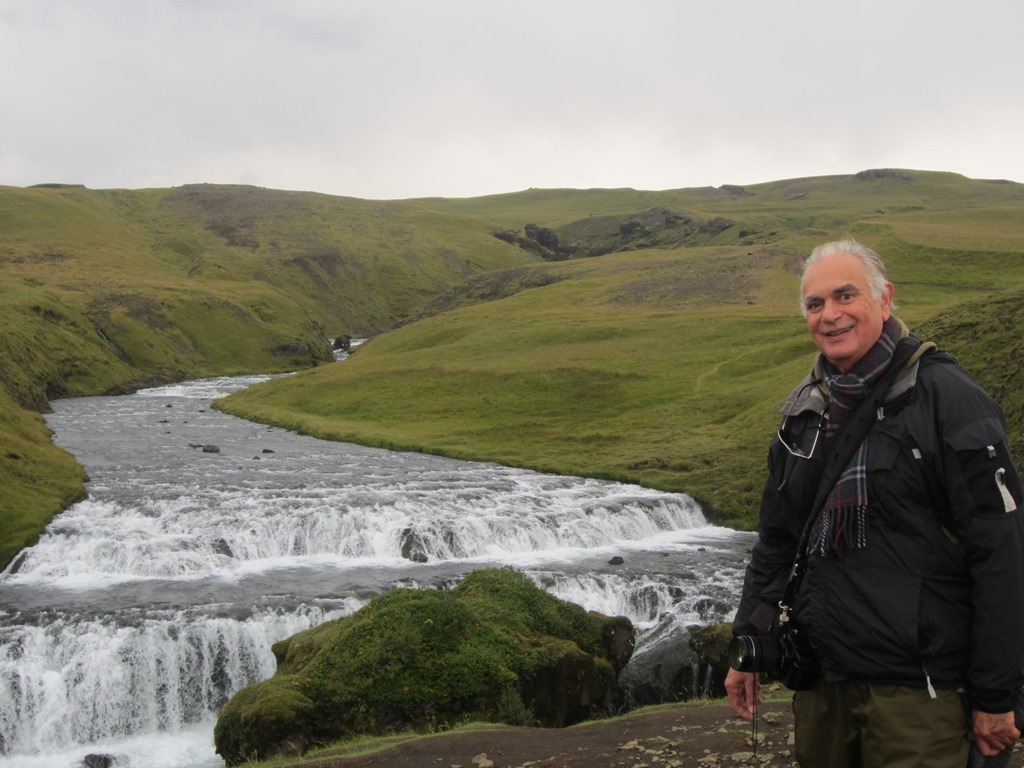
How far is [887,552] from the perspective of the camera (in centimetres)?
591

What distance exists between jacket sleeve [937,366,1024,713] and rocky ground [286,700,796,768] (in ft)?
25.3

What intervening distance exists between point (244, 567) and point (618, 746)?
71.0 ft

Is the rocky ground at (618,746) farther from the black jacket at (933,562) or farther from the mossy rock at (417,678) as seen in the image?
the black jacket at (933,562)

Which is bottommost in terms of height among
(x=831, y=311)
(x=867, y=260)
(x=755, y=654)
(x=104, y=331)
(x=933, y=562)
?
(x=755, y=654)

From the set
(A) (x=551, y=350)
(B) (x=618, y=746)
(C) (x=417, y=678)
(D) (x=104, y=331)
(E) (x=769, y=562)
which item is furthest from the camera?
(D) (x=104, y=331)

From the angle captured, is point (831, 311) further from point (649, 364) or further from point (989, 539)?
point (649, 364)

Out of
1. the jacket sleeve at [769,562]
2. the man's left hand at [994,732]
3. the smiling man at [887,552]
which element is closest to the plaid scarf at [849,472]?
the smiling man at [887,552]

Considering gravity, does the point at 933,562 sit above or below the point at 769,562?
above

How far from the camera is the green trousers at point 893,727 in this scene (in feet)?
18.9

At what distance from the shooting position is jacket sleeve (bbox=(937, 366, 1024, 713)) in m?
5.48

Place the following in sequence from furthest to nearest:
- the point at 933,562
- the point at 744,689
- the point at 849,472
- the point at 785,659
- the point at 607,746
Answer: the point at 607,746 < the point at 744,689 < the point at 785,659 < the point at 849,472 < the point at 933,562

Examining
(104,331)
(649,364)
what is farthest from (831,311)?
(104,331)

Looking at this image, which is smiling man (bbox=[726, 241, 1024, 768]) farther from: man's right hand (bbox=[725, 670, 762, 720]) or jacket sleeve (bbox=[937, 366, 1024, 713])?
man's right hand (bbox=[725, 670, 762, 720])

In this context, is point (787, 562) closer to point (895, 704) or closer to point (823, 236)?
point (895, 704)
